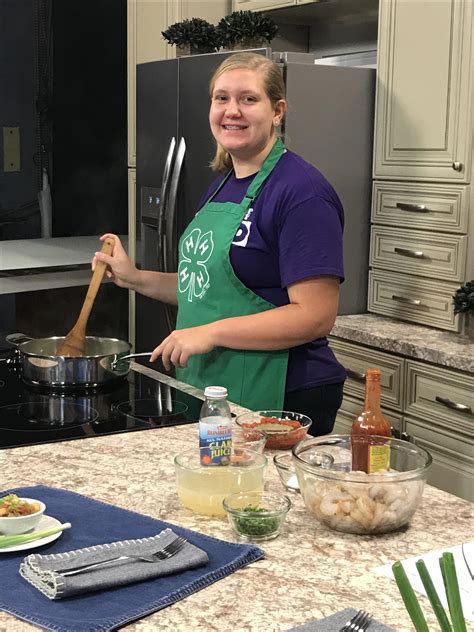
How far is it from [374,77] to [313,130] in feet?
1.00

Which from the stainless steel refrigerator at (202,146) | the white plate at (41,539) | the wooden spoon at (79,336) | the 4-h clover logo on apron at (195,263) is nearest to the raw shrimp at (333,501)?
the white plate at (41,539)

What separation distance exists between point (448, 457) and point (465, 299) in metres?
0.49

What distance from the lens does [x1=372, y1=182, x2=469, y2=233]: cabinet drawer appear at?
2998 millimetres

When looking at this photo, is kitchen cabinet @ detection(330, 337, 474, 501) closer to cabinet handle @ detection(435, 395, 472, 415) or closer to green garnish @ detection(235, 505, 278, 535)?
cabinet handle @ detection(435, 395, 472, 415)

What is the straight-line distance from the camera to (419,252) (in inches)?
126

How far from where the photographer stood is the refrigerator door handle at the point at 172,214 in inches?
145

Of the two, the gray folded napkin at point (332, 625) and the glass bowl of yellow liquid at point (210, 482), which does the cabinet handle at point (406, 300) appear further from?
the gray folded napkin at point (332, 625)

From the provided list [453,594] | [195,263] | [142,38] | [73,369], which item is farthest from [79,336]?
[142,38]

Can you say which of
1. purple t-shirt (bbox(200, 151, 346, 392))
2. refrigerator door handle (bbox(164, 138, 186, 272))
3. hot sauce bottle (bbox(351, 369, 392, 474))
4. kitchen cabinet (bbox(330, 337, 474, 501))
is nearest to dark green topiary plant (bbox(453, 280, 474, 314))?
kitchen cabinet (bbox(330, 337, 474, 501))

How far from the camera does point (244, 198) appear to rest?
2.20 metres

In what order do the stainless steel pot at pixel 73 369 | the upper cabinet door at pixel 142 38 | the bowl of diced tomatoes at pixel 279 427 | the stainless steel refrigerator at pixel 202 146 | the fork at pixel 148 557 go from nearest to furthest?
1. the fork at pixel 148 557
2. the bowl of diced tomatoes at pixel 279 427
3. the stainless steel pot at pixel 73 369
4. the stainless steel refrigerator at pixel 202 146
5. the upper cabinet door at pixel 142 38

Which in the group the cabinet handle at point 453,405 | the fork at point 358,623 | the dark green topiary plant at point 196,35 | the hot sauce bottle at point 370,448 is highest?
the dark green topiary plant at point 196,35

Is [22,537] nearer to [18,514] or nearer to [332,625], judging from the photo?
[18,514]

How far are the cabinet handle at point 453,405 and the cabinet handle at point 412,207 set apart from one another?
0.64 meters
